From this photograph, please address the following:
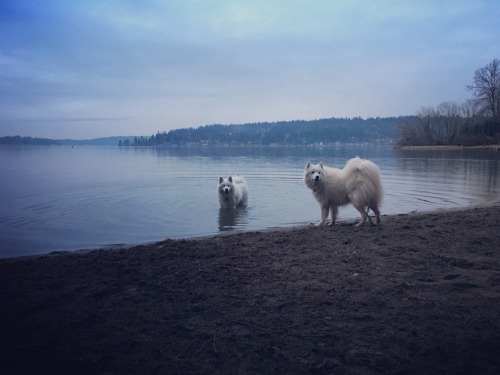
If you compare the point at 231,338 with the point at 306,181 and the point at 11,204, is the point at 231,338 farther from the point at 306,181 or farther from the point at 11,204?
the point at 11,204

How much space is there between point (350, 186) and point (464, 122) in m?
80.3

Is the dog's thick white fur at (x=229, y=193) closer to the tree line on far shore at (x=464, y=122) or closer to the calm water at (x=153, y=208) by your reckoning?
the calm water at (x=153, y=208)

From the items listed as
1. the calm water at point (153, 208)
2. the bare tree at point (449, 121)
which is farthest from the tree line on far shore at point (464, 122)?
the calm water at point (153, 208)

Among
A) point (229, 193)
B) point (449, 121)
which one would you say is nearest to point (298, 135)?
point (449, 121)

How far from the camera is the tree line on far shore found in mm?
67994

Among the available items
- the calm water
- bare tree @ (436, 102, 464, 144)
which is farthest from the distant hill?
the calm water

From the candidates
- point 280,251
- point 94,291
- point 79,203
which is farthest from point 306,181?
point 79,203

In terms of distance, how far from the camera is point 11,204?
13.1 meters

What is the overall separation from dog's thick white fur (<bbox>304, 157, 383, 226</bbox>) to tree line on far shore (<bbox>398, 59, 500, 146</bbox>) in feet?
226

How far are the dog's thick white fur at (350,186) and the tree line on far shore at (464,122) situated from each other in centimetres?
6878

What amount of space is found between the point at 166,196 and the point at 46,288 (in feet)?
35.3

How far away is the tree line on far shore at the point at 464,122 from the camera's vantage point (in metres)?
68.0

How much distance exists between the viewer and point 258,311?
4078 mm

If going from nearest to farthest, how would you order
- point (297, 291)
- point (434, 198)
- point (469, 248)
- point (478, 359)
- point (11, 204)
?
point (478, 359) → point (297, 291) → point (469, 248) → point (11, 204) → point (434, 198)
